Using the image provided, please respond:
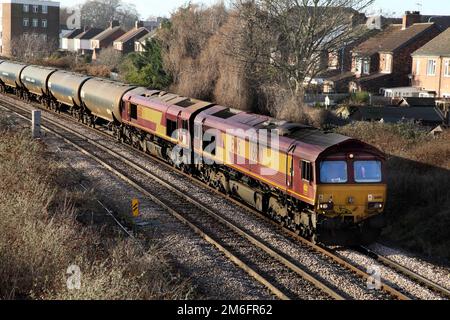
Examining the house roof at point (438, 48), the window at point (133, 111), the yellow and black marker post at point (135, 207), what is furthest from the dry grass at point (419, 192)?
the house roof at point (438, 48)

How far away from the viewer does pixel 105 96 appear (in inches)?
1268

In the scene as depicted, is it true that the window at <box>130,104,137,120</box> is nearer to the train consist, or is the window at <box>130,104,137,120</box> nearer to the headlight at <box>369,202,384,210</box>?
the train consist

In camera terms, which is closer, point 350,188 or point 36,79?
point 350,188

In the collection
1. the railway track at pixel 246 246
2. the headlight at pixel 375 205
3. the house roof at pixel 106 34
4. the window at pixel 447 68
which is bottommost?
the railway track at pixel 246 246

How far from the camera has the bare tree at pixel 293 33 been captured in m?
37.0

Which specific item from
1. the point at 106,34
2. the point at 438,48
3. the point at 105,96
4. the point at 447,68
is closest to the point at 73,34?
the point at 106,34

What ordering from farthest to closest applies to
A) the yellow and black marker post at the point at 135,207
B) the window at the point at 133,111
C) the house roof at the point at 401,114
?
the house roof at the point at 401,114, the window at the point at 133,111, the yellow and black marker post at the point at 135,207

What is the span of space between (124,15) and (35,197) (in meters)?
182

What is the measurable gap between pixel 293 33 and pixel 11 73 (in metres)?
23.8

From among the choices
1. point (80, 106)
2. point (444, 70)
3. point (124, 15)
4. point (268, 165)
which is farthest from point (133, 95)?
point (124, 15)

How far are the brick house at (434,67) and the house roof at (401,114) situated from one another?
15053 millimetres

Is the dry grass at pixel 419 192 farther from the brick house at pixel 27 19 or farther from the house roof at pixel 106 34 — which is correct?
the house roof at pixel 106 34

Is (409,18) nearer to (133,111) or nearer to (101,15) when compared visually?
(133,111)
